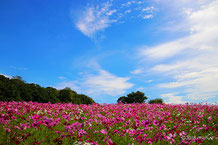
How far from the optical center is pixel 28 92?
14.1 metres

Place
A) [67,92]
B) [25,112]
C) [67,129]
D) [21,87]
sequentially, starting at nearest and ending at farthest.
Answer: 1. [67,129]
2. [25,112]
3. [21,87]
4. [67,92]

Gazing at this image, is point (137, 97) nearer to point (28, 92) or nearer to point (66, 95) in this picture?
point (66, 95)

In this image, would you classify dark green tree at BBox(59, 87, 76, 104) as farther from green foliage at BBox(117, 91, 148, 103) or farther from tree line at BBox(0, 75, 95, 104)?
green foliage at BBox(117, 91, 148, 103)

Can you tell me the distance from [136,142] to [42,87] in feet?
36.2

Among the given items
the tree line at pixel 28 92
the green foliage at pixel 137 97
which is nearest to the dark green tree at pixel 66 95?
the tree line at pixel 28 92

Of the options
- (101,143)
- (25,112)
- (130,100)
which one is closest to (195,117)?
(101,143)

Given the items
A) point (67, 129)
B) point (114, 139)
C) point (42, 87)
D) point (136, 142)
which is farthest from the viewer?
point (42, 87)

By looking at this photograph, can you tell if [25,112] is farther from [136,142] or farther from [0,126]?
[136,142]

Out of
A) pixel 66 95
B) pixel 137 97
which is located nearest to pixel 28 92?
pixel 66 95

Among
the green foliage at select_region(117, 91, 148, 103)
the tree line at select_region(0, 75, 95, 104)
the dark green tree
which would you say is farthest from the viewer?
the green foliage at select_region(117, 91, 148, 103)

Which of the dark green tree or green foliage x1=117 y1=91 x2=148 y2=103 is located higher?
green foliage x1=117 y1=91 x2=148 y2=103

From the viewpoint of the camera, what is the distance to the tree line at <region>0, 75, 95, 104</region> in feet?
42.7

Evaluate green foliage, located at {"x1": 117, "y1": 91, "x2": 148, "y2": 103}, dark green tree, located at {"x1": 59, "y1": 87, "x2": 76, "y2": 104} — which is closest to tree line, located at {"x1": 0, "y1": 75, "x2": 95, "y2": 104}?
dark green tree, located at {"x1": 59, "y1": 87, "x2": 76, "y2": 104}

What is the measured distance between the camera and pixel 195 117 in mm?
11938
